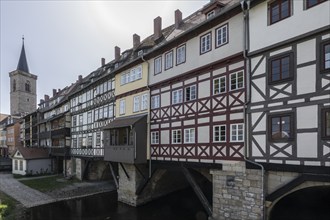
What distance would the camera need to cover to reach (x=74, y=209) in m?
20.5

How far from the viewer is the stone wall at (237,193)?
11.9 meters

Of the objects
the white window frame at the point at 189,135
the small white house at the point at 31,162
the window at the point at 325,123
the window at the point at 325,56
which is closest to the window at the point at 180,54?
the white window frame at the point at 189,135

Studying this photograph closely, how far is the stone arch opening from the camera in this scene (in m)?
15.2

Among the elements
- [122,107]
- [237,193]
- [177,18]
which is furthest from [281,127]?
[122,107]

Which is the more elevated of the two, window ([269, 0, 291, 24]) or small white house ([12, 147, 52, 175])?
window ([269, 0, 291, 24])

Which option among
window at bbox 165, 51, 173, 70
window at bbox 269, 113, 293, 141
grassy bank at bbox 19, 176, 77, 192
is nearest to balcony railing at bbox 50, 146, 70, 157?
grassy bank at bbox 19, 176, 77, 192

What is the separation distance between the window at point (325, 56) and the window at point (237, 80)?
12.2ft

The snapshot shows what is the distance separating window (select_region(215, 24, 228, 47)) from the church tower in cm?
6372

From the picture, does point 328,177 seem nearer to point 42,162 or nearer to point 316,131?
point 316,131

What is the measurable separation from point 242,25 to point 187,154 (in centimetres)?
775

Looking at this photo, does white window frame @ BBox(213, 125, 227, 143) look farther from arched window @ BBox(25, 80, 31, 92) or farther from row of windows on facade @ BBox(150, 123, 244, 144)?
arched window @ BBox(25, 80, 31, 92)

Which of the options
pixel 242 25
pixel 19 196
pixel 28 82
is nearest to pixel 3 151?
pixel 28 82

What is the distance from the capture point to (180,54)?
16.9 m

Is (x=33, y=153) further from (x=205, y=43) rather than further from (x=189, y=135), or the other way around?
(x=205, y=43)
